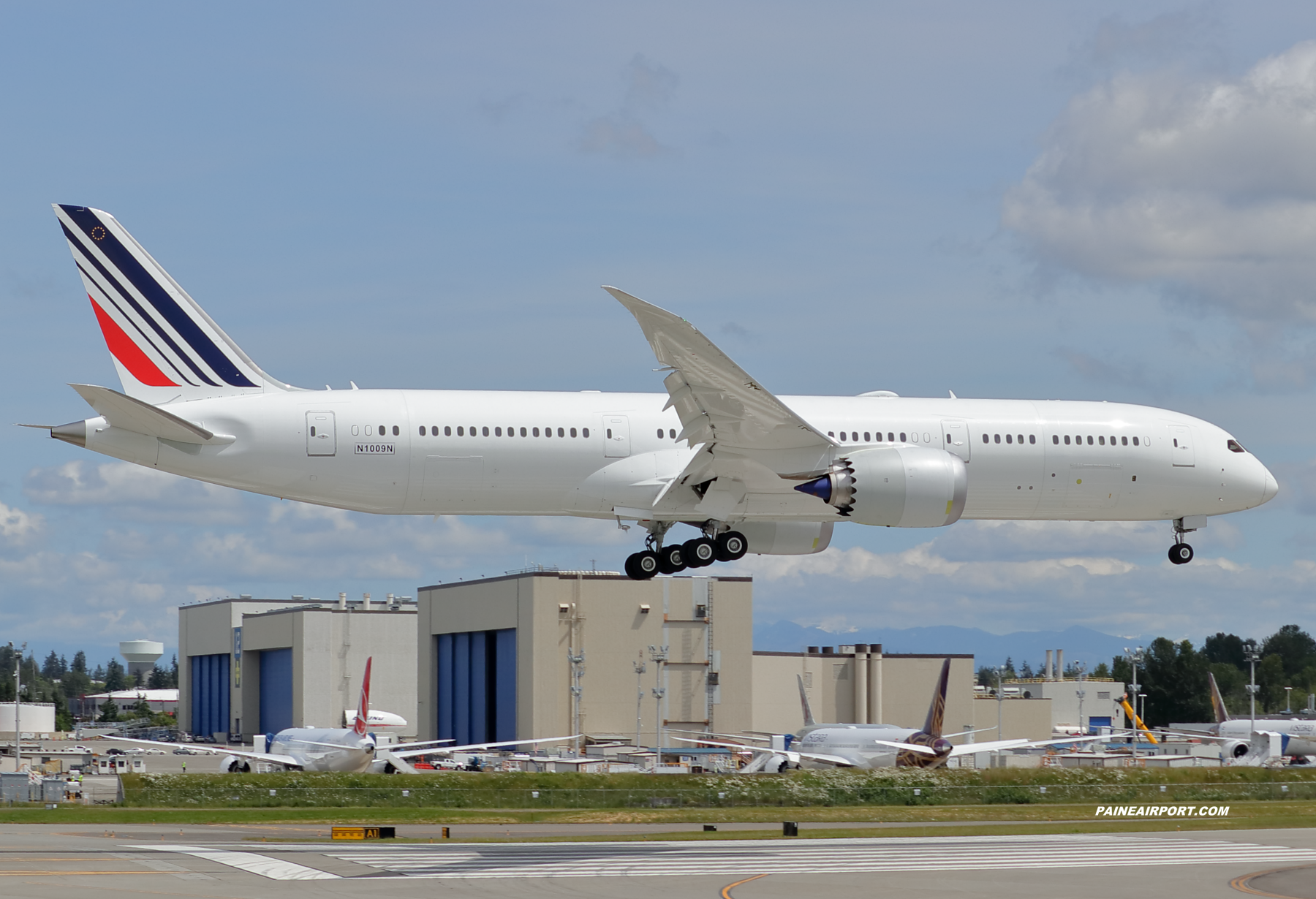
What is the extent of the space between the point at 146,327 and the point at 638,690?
6154 centimetres

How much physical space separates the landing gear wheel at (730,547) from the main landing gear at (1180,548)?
10767 millimetres

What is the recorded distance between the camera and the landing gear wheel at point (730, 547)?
32438mm

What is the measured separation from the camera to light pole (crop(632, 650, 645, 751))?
88387mm

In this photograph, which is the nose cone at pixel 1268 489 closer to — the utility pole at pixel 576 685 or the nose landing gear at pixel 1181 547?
the nose landing gear at pixel 1181 547

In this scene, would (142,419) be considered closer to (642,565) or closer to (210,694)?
(642,565)

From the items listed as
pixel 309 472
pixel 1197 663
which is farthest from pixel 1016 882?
pixel 1197 663

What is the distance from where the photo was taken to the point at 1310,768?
5916 centimetres

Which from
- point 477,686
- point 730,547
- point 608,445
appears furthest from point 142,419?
point 477,686

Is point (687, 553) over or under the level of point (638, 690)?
over

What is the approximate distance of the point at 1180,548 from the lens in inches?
1426

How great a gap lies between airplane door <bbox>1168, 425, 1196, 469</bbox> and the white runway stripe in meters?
→ 8.62

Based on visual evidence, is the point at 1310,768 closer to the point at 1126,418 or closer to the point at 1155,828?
the point at 1155,828

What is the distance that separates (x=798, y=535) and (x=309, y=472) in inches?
419

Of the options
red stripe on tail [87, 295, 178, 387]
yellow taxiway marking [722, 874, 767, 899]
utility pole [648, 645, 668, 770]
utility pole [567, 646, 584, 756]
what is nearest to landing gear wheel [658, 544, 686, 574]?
yellow taxiway marking [722, 874, 767, 899]
